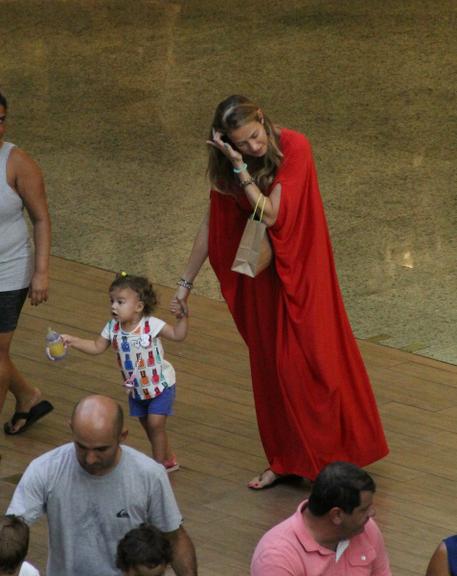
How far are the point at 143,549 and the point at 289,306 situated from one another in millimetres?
2263

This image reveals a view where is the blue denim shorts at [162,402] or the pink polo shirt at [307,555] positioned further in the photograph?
the blue denim shorts at [162,402]

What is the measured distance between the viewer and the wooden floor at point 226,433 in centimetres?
590

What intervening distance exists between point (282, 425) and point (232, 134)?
4.43ft

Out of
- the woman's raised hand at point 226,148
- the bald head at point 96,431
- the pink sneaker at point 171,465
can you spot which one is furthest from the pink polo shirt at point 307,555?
the pink sneaker at point 171,465

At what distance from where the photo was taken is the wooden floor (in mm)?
5902

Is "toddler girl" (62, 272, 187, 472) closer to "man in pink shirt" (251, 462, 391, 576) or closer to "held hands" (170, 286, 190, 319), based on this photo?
"held hands" (170, 286, 190, 319)

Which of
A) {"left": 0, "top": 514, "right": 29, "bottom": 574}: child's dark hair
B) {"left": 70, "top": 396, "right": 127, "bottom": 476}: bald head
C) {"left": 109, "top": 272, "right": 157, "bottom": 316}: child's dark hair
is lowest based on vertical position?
{"left": 0, "top": 514, "right": 29, "bottom": 574}: child's dark hair

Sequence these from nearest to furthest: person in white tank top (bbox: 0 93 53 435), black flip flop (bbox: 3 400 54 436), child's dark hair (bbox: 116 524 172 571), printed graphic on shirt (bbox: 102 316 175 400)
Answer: child's dark hair (bbox: 116 524 172 571) → printed graphic on shirt (bbox: 102 316 175 400) → person in white tank top (bbox: 0 93 53 435) → black flip flop (bbox: 3 400 54 436)

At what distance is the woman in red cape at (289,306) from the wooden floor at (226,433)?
230mm

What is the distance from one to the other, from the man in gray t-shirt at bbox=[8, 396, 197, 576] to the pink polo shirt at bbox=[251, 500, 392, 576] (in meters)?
0.31

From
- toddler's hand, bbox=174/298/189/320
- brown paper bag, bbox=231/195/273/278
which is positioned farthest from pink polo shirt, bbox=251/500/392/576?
toddler's hand, bbox=174/298/189/320

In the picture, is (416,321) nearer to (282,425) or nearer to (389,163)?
(282,425)

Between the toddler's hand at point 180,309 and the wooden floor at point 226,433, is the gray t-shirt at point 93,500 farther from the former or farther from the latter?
the toddler's hand at point 180,309

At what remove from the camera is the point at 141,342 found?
6.13 metres
